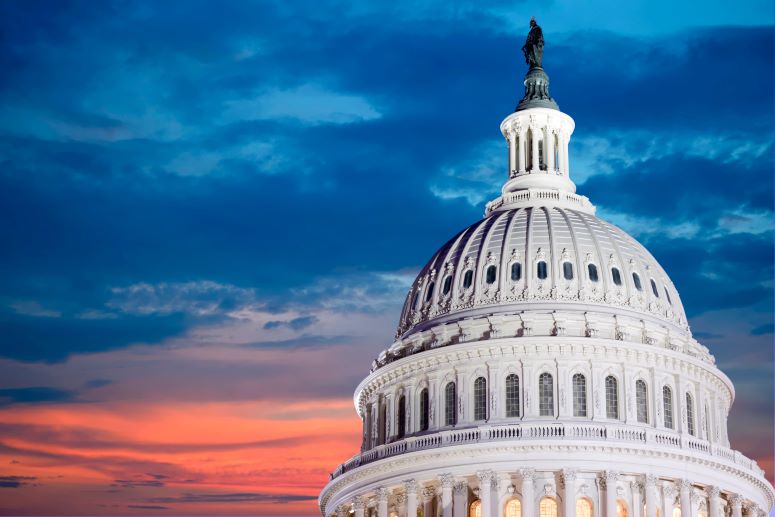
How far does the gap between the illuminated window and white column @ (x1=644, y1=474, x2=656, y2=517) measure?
800 centimetres

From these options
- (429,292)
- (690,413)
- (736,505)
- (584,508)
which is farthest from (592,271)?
(736,505)

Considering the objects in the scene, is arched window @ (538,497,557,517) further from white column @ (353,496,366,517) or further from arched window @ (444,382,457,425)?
white column @ (353,496,366,517)

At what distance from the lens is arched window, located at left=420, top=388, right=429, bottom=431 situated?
109 meters

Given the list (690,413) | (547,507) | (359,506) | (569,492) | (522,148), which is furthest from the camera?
(522,148)

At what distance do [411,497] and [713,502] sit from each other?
19.5m

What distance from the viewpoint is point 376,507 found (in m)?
108

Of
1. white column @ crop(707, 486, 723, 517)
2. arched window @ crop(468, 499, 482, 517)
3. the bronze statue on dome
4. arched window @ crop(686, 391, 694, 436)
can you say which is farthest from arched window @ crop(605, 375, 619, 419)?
the bronze statue on dome

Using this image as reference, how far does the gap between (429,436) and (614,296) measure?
1743cm

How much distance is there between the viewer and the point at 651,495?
10025 centimetres

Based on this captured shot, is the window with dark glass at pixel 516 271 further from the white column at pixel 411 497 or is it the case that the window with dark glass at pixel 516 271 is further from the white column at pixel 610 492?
the white column at pixel 610 492

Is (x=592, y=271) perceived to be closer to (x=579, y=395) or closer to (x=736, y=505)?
(x=579, y=395)

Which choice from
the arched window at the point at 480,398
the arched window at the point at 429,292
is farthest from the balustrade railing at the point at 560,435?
the arched window at the point at 429,292

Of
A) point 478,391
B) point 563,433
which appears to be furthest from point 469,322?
point 563,433

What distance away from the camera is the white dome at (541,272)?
11119 cm
